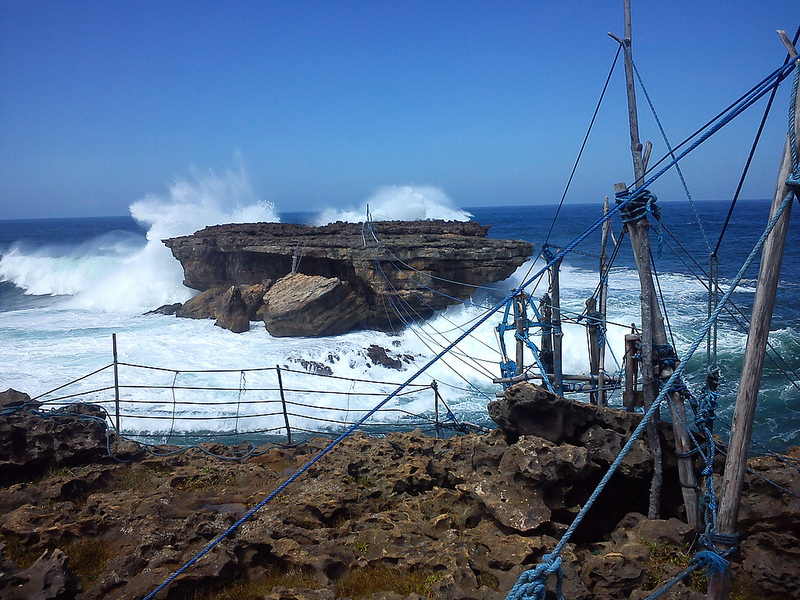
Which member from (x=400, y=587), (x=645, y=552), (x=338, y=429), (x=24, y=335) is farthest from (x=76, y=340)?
(x=645, y=552)

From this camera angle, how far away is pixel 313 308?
60.5ft

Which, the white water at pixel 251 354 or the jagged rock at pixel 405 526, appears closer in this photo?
the jagged rock at pixel 405 526

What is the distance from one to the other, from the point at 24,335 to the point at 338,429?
53.2ft

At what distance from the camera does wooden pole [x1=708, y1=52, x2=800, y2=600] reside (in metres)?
2.63

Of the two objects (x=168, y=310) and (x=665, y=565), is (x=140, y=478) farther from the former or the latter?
(x=168, y=310)

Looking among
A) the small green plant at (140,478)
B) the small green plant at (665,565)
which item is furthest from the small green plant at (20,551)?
the small green plant at (665,565)

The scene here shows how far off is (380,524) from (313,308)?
45.8 feet

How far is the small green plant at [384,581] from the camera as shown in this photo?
154 inches

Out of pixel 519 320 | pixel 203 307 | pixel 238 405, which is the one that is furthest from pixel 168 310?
pixel 519 320

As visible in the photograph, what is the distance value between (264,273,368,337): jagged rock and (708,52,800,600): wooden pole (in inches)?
642

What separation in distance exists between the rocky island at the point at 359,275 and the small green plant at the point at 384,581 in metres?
12.8

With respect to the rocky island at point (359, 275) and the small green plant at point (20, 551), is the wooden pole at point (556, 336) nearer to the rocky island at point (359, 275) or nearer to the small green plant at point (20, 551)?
the small green plant at point (20, 551)

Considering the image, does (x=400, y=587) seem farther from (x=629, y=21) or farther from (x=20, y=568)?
(x=629, y=21)

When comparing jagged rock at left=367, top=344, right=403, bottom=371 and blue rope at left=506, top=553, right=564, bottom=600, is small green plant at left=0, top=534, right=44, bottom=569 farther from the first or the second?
jagged rock at left=367, top=344, right=403, bottom=371
